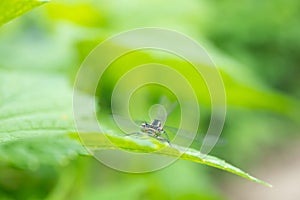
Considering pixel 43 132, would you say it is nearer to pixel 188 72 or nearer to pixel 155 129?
pixel 155 129

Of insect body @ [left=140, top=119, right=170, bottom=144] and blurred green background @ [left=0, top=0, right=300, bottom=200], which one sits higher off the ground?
blurred green background @ [left=0, top=0, right=300, bottom=200]

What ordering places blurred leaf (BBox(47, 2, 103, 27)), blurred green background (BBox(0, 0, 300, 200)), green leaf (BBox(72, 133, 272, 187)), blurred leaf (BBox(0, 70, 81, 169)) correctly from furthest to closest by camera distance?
blurred leaf (BBox(47, 2, 103, 27)), blurred green background (BBox(0, 0, 300, 200)), blurred leaf (BBox(0, 70, 81, 169)), green leaf (BBox(72, 133, 272, 187))

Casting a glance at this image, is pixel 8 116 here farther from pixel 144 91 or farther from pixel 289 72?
pixel 289 72

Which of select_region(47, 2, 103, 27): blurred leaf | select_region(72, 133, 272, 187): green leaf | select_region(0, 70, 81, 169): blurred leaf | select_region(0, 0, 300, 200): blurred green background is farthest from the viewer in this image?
select_region(47, 2, 103, 27): blurred leaf

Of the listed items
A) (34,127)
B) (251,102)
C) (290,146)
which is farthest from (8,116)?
(290,146)

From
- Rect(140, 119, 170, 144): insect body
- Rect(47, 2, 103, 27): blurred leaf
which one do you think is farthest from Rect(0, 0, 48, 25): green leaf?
Rect(47, 2, 103, 27): blurred leaf

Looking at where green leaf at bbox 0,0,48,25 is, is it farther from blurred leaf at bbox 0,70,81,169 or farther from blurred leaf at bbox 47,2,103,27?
blurred leaf at bbox 47,2,103,27

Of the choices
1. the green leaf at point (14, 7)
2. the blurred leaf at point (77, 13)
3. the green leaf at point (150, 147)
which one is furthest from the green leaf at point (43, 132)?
the blurred leaf at point (77, 13)
